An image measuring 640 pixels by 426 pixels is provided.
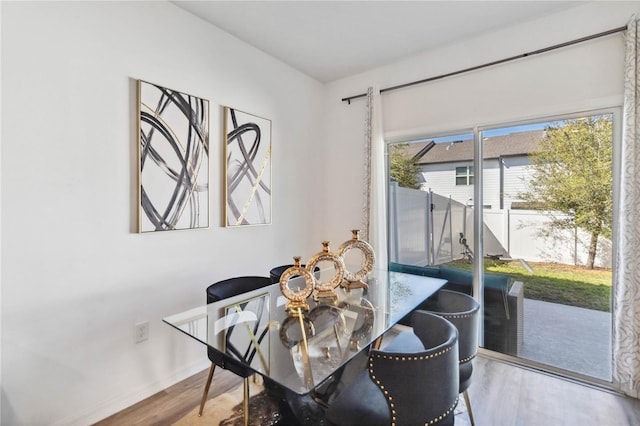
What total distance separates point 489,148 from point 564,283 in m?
1.19

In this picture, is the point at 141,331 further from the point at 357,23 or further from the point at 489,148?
the point at 489,148

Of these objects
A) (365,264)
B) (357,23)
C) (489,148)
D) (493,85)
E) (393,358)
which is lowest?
(393,358)

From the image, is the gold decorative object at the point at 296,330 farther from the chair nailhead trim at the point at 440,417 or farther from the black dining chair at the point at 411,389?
the chair nailhead trim at the point at 440,417

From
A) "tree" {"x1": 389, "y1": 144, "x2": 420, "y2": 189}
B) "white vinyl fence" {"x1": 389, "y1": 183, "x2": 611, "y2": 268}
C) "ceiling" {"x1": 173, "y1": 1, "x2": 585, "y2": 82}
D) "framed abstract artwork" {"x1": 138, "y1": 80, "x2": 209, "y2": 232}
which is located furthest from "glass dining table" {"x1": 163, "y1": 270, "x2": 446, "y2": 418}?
"ceiling" {"x1": 173, "y1": 1, "x2": 585, "y2": 82}

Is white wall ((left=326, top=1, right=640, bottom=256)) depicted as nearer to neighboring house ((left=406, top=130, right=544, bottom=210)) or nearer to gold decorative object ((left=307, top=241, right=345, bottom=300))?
neighboring house ((left=406, top=130, right=544, bottom=210))

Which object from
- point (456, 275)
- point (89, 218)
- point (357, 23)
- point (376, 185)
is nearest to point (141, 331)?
point (89, 218)

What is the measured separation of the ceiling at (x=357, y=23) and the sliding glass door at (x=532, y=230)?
2.71 ft

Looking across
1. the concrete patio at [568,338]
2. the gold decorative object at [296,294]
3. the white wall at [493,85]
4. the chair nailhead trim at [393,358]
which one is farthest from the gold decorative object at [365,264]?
the concrete patio at [568,338]

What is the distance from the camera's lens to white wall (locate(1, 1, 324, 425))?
5.10 ft

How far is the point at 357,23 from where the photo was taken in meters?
2.42

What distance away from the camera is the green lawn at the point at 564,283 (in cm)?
222

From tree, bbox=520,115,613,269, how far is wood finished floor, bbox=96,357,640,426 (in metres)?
0.88

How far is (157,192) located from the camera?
6.70ft

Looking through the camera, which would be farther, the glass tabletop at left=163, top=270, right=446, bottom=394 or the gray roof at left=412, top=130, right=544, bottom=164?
the gray roof at left=412, top=130, right=544, bottom=164
